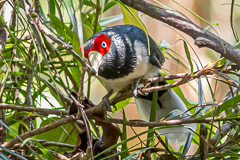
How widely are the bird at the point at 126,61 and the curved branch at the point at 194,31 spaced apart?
11.6 inches

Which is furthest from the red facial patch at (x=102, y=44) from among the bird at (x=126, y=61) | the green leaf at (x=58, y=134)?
the green leaf at (x=58, y=134)

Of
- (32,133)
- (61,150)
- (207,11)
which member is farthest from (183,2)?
(32,133)

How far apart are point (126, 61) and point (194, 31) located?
0.41 m

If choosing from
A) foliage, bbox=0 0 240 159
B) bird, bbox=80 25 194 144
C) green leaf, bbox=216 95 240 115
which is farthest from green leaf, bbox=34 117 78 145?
green leaf, bbox=216 95 240 115

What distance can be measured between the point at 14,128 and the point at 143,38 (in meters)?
0.54

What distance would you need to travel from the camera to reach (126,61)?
93cm

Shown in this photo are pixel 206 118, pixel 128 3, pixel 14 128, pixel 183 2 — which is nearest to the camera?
pixel 128 3

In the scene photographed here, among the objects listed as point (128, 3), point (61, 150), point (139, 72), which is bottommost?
point (61, 150)

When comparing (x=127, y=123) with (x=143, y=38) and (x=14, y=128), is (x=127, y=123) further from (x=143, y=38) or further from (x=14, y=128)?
(x=14, y=128)

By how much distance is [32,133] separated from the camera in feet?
2.36

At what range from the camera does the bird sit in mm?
865

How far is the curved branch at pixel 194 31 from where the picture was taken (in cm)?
51

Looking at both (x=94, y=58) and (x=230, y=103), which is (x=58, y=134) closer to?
(x=94, y=58)

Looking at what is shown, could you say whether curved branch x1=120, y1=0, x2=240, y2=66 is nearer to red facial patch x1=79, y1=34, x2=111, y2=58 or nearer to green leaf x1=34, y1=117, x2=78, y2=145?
red facial patch x1=79, y1=34, x2=111, y2=58
